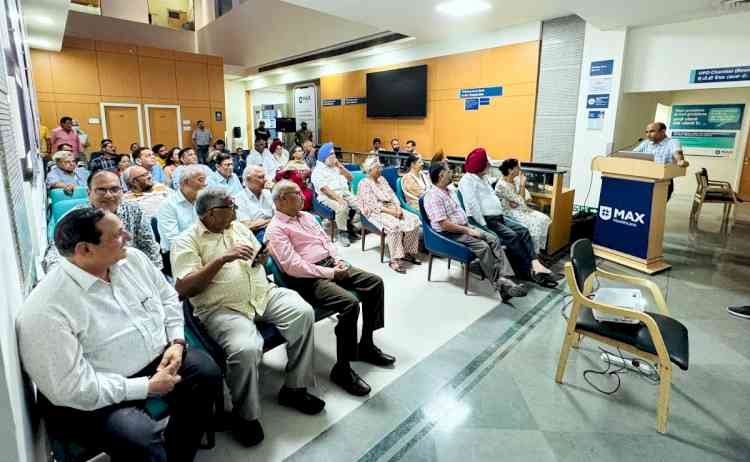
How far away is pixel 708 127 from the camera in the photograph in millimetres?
8945

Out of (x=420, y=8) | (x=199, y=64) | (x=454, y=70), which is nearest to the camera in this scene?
(x=420, y=8)

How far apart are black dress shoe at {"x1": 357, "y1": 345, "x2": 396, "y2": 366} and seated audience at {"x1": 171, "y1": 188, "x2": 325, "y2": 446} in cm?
44

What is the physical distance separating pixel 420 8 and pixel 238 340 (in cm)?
585

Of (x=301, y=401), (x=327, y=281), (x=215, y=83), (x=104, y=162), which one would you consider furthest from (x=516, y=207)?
(x=215, y=83)

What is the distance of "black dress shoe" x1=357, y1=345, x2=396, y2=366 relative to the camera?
8.51 ft

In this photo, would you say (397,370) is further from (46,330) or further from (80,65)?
(80,65)

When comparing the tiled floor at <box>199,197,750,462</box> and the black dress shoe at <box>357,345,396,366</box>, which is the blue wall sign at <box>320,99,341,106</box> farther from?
the black dress shoe at <box>357,345,396,366</box>

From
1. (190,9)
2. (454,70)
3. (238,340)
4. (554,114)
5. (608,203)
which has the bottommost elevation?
(238,340)

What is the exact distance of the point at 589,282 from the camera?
252 cm

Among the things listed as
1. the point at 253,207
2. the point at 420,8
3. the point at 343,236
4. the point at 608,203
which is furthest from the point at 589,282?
the point at 420,8

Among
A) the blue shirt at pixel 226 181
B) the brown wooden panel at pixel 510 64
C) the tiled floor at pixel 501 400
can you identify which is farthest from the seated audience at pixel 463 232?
the brown wooden panel at pixel 510 64

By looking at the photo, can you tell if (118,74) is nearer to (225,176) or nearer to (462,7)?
(225,176)

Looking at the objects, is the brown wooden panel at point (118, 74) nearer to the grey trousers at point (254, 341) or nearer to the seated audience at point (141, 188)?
the seated audience at point (141, 188)

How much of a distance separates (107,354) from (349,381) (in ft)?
4.20
